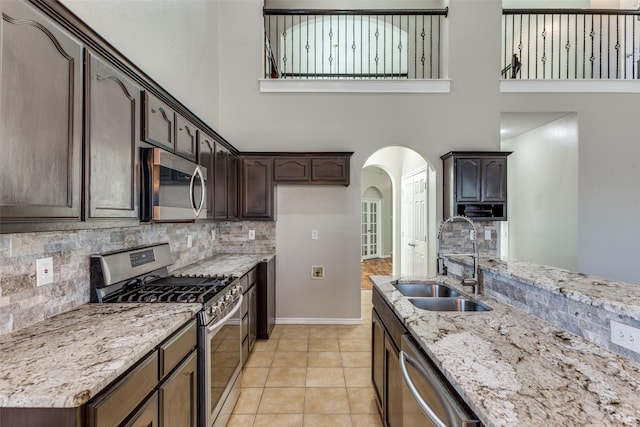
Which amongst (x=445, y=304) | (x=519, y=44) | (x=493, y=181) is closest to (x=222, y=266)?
(x=445, y=304)

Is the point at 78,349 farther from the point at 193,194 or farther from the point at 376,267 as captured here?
the point at 376,267

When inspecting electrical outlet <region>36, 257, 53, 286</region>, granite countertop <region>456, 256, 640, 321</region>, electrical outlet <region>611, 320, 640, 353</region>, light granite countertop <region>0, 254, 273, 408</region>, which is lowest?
light granite countertop <region>0, 254, 273, 408</region>

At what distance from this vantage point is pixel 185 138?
2.23 m

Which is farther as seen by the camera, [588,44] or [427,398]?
[588,44]

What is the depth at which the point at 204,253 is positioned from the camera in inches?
132

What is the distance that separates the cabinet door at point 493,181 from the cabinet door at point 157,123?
10.9 ft

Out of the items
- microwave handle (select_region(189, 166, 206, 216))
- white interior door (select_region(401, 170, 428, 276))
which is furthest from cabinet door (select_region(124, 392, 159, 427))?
white interior door (select_region(401, 170, 428, 276))

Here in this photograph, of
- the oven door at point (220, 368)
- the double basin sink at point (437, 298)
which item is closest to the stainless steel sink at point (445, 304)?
the double basin sink at point (437, 298)

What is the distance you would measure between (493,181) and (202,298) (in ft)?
11.2

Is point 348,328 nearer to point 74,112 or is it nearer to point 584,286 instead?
point 584,286

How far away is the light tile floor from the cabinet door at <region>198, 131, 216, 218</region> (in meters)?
1.54

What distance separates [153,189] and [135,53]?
1244 millimetres

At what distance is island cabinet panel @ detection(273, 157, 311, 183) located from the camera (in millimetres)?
3584

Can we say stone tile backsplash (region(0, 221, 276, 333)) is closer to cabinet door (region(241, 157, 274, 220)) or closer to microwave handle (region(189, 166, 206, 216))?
microwave handle (region(189, 166, 206, 216))
